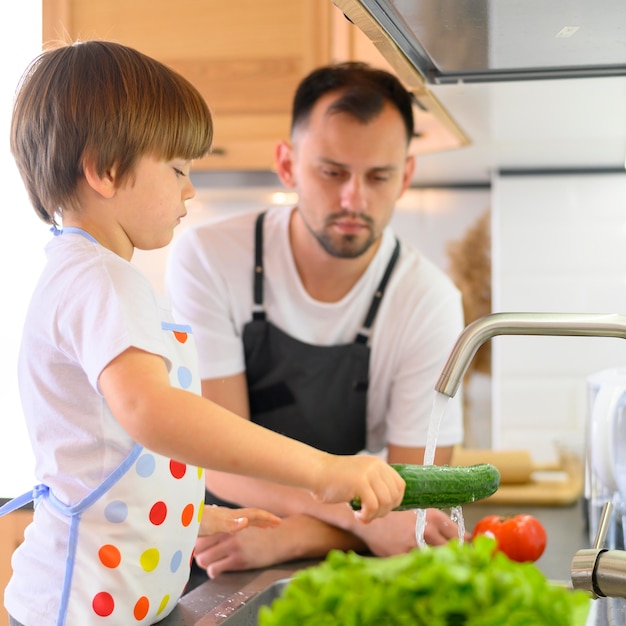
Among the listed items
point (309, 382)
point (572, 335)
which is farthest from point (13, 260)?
point (572, 335)

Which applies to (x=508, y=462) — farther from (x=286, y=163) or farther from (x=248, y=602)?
(x=248, y=602)

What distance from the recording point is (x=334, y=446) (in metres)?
1.62

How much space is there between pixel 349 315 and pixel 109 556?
2.73ft

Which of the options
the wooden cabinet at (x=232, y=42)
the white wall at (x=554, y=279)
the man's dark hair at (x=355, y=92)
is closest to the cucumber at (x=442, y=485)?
the man's dark hair at (x=355, y=92)

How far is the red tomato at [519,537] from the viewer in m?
1.44

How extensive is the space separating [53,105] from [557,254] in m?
2.05

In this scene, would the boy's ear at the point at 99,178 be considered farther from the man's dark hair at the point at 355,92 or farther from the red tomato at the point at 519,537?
the red tomato at the point at 519,537

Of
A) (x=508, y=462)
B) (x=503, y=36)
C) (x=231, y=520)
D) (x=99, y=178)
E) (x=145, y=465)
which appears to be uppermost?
(x=503, y=36)

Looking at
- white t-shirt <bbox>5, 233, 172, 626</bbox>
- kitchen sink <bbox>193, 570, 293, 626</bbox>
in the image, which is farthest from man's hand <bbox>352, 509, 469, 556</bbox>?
white t-shirt <bbox>5, 233, 172, 626</bbox>

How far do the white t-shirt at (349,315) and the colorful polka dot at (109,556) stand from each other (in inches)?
27.3

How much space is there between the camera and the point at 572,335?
876 mm

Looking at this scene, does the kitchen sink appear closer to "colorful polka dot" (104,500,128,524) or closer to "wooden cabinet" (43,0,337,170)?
"colorful polka dot" (104,500,128,524)

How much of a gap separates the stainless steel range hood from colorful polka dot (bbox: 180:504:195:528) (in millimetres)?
525

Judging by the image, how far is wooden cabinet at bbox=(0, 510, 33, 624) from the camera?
6.45 ft
